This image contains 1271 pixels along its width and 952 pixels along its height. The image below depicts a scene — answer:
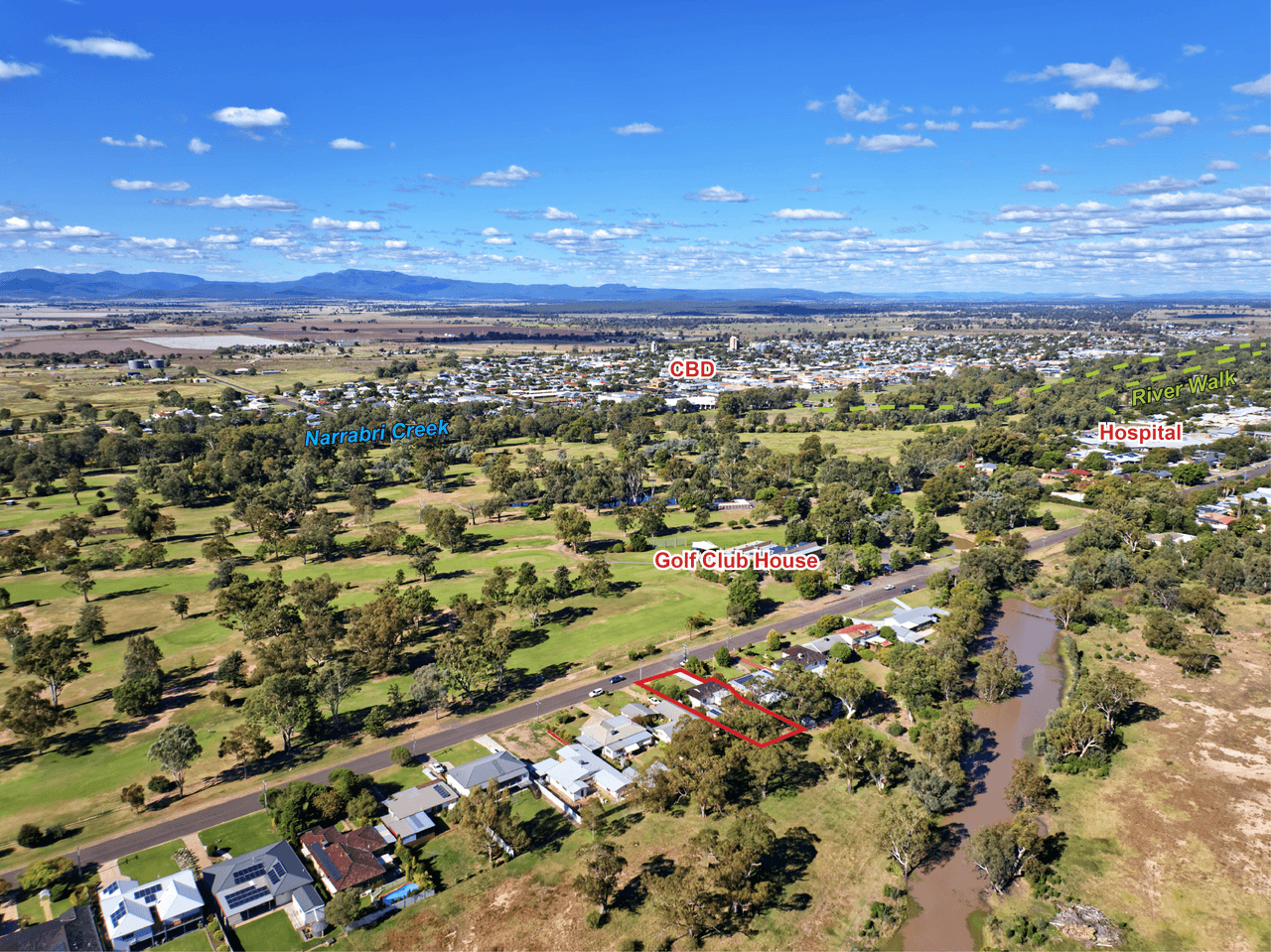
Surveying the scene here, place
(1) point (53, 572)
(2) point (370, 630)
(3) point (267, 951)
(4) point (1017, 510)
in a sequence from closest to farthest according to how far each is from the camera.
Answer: (3) point (267, 951) → (2) point (370, 630) → (1) point (53, 572) → (4) point (1017, 510)

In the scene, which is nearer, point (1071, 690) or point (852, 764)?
point (852, 764)

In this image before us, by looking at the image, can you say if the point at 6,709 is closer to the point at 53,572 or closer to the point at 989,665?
the point at 53,572

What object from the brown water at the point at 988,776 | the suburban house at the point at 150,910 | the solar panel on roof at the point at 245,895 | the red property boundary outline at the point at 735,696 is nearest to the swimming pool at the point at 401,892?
the solar panel on roof at the point at 245,895

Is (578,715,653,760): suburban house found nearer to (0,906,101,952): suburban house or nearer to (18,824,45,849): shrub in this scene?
(0,906,101,952): suburban house

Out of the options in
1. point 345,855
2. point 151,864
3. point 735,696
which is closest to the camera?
point 345,855

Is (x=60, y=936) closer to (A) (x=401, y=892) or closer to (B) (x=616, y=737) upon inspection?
(A) (x=401, y=892)

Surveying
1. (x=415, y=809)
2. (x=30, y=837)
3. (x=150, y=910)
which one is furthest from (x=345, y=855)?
(x=30, y=837)

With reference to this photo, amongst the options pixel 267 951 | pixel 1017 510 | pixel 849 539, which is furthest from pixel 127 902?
pixel 1017 510
